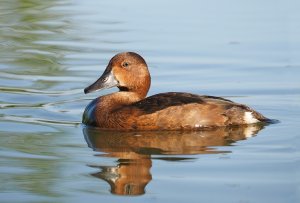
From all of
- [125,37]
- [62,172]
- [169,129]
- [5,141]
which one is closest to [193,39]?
[125,37]

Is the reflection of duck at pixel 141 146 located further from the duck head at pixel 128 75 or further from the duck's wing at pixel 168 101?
the duck head at pixel 128 75

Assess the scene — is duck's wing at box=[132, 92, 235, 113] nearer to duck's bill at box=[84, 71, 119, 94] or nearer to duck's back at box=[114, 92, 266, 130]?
duck's back at box=[114, 92, 266, 130]

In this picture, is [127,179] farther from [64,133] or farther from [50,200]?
[64,133]

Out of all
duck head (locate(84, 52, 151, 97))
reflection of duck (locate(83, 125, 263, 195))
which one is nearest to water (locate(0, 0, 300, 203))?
reflection of duck (locate(83, 125, 263, 195))

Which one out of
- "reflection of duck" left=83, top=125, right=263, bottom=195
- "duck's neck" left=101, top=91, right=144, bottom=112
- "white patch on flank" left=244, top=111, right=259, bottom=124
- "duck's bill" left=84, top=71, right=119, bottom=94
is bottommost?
"reflection of duck" left=83, top=125, right=263, bottom=195

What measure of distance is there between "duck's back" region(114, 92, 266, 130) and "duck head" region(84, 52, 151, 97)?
1.36 feet

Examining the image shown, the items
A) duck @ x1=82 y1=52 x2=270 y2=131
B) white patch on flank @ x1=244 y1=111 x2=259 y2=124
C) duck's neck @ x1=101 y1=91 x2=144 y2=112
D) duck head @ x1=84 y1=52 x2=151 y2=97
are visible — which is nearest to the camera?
duck @ x1=82 y1=52 x2=270 y2=131

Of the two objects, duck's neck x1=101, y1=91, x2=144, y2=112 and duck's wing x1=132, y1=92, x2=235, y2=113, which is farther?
duck's neck x1=101, y1=91, x2=144, y2=112

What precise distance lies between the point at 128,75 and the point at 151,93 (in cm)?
117

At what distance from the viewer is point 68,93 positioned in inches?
457

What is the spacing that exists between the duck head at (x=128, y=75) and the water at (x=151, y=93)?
0.53 m

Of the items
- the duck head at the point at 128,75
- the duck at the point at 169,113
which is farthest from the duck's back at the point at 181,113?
the duck head at the point at 128,75

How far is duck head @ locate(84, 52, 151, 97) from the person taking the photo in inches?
408

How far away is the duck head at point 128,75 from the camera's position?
1037 centimetres
